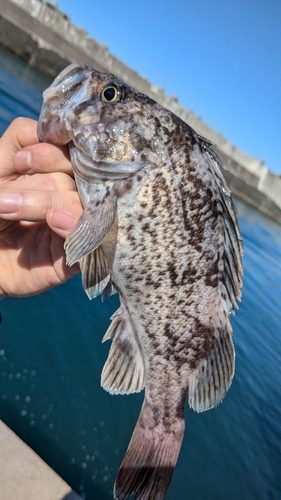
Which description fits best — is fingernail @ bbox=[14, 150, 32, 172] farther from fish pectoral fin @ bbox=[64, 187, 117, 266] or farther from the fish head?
fish pectoral fin @ bbox=[64, 187, 117, 266]

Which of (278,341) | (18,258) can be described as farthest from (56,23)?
(18,258)

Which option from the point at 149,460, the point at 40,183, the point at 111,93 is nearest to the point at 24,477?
the point at 149,460

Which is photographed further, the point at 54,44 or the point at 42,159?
the point at 54,44

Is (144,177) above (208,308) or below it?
above

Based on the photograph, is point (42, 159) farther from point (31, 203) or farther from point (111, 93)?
point (111, 93)

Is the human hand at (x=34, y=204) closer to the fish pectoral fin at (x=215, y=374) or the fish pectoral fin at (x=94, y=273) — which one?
the fish pectoral fin at (x=94, y=273)

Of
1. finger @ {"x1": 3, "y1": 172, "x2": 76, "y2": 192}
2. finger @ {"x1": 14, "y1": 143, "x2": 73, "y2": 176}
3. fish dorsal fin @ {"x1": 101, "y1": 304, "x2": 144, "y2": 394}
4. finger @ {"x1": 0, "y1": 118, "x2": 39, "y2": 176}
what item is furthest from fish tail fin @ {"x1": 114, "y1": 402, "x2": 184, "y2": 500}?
finger @ {"x1": 0, "y1": 118, "x2": 39, "y2": 176}

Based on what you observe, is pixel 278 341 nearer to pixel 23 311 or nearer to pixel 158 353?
pixel 23 311
